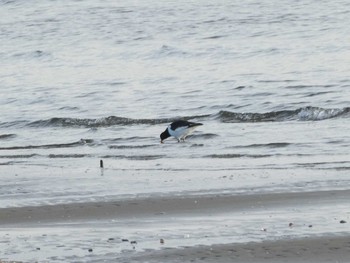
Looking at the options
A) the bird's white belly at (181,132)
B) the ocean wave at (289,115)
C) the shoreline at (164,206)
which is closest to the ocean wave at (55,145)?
the bird's white belly at (181,132)

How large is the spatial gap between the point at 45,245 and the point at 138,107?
13346mm

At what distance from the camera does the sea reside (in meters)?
11.6

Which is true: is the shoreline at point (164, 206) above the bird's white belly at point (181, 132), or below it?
above

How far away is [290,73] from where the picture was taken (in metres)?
24.2

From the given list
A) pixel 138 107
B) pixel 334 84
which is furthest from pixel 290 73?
pixel 138 107

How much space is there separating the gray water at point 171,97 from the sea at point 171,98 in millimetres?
39

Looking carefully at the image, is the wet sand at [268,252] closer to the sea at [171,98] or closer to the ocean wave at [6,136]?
the sea at [171,98]

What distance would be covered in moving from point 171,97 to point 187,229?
551 inches

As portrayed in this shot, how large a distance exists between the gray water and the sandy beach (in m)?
0.67

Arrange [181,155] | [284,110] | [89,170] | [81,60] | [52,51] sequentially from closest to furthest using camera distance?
1. [89,170]
2. [181,155]
3. [284,110]
4. [81,60]
5. [52,51]

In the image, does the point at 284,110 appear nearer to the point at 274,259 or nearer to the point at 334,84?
the point at 334,84

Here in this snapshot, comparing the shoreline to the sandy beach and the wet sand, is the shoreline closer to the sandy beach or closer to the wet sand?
the sandy beach

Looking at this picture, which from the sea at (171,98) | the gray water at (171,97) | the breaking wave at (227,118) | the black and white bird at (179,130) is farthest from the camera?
the breaking wave at (227,118)

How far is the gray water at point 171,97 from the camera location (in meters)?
11.8
